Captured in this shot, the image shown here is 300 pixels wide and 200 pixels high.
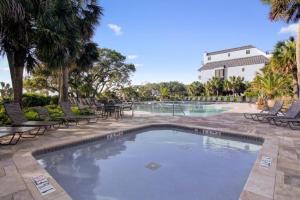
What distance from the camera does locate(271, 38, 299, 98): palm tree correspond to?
18.6 metres

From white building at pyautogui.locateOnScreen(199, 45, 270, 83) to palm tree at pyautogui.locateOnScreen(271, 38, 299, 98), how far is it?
84.3 ft

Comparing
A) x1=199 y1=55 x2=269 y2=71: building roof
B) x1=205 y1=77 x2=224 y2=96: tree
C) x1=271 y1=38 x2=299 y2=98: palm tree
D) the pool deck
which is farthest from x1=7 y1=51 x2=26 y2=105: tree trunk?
x1=199 y1=55 x2=269 y2=71: building roof

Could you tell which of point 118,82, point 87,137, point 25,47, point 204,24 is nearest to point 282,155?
point 87,137

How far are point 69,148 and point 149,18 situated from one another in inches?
586

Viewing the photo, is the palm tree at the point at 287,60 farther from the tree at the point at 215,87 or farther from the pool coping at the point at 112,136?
the tree at the point at 215,87

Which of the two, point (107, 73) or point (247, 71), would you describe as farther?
point (247, 71)

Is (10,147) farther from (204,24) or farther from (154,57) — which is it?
(154,57)

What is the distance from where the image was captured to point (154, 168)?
15.9 ft

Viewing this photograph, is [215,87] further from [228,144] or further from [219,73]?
[228,144]

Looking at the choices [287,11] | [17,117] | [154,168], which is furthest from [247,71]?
[17,117]

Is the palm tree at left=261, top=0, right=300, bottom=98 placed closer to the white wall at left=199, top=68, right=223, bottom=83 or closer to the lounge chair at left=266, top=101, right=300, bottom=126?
the lounge chair at left=266, top=101, right=300, bottom=126

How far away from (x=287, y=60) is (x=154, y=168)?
18771 mm

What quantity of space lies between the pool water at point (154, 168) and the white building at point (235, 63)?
4272 cm

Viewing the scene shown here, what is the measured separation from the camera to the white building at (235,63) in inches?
1781
